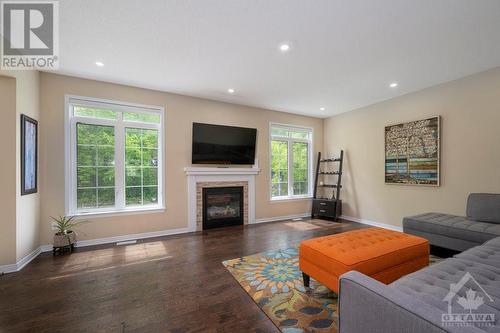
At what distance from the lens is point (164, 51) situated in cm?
279

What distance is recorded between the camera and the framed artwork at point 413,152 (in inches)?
152

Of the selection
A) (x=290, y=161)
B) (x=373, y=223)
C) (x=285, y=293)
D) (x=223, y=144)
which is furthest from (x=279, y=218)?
(x=285, y=293)

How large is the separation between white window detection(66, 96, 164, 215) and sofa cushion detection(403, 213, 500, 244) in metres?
4.39

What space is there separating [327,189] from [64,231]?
573 centimetres

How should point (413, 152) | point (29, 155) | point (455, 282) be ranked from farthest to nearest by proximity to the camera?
point (413, 152) < point (29, 155) < point (455, 282)

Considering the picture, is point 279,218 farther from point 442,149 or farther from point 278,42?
point 278,42

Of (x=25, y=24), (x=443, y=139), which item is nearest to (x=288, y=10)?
(x=25, y=24)

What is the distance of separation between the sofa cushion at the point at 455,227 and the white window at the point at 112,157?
4.39m

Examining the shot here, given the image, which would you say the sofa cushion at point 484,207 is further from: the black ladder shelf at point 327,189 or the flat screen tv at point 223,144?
the flat screen tv at point 223,144

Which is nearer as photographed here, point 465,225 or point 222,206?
point 465,225

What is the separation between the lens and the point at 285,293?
2.17 meters

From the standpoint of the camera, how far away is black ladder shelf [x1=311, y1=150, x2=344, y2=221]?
5.33 metres

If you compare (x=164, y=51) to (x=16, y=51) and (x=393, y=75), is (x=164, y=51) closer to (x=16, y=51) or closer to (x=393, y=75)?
(x=16, y=51)

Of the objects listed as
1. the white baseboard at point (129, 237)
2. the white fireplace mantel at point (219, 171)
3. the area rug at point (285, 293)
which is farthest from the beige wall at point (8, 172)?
the area rug at point (285, 293)
